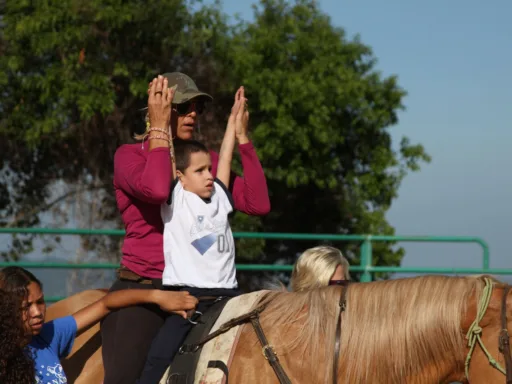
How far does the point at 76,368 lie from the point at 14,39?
352 inches

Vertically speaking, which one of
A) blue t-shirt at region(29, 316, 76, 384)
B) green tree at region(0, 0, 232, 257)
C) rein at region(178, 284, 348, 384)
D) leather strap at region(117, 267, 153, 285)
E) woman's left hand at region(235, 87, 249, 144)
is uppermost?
green tree at region(0, 0, 232, 257)

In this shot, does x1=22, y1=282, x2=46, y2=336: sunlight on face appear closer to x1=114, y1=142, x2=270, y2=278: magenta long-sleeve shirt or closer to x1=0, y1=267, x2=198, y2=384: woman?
x1=0, y1=267, x2=198, y2=384: woman

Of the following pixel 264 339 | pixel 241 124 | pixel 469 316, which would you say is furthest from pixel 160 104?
pixel 469 316

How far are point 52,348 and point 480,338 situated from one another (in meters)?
1.70

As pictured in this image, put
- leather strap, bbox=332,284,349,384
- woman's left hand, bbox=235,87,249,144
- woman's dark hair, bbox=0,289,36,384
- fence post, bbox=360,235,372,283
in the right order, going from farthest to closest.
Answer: fence post, bbox=360,235,372,283
woman's left hand, bbox=235,87,249,144
woman's dark hair, bbox=0,289,36,384
leather strap, bbox=332,284,349,384

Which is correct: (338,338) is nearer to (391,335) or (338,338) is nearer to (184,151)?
(391,335)

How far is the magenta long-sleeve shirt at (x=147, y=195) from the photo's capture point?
10.5ft

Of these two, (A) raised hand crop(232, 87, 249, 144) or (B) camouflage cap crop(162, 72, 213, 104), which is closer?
(B) camouflage cap crop(162, 72, 213, 104)

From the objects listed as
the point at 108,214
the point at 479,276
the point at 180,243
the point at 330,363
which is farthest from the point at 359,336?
the point at 108,214

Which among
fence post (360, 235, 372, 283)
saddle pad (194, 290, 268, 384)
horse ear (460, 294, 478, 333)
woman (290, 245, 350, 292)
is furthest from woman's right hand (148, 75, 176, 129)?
fence post (360, 235, 372, 283)

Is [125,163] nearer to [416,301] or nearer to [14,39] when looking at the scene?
[416,301]

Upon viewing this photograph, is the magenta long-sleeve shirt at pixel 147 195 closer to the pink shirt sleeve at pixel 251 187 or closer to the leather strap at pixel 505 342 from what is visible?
the pink shirt sleeve at pixel 251 187

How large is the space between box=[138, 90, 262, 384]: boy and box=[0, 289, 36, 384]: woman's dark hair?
1.41 ft

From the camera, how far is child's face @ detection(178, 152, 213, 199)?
11.1ft
